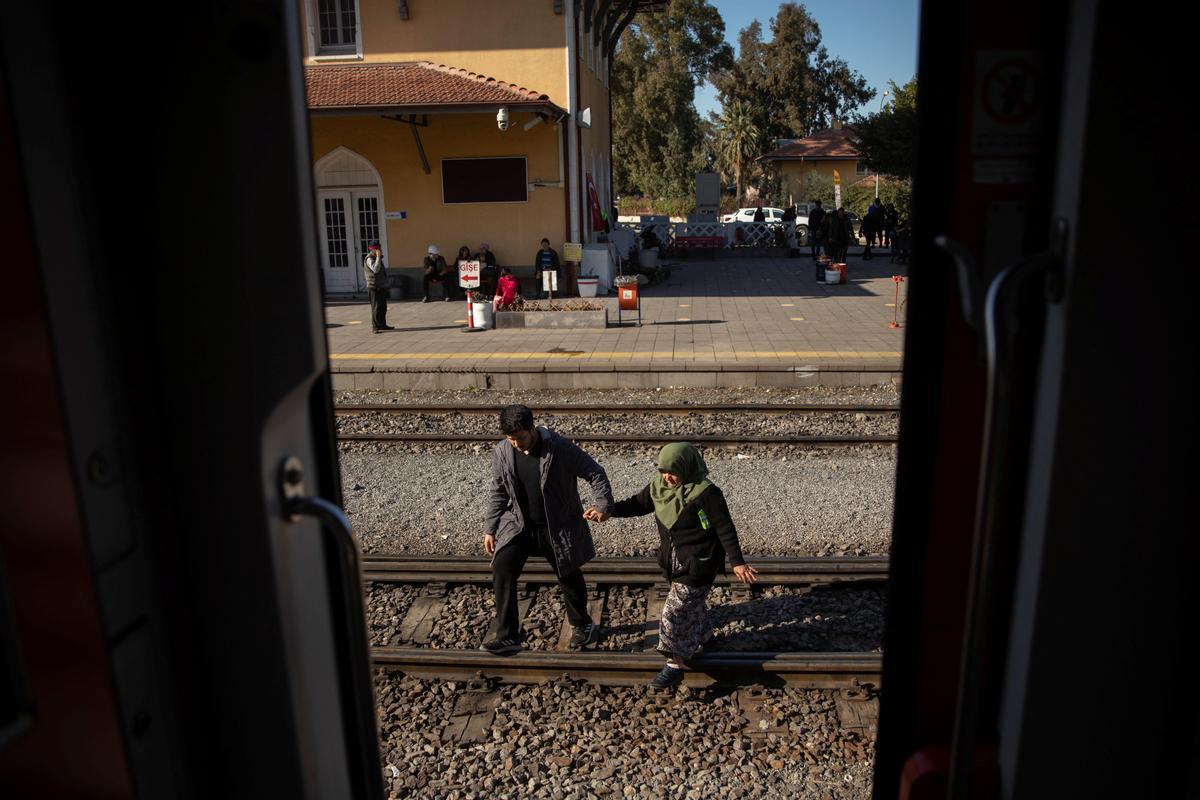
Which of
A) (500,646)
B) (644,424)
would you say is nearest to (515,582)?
(500,646)

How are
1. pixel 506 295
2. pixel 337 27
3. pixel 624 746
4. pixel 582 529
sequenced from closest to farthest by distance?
pixel 624 746, pixel 582 529, pixel 506 295, pixel 337 27

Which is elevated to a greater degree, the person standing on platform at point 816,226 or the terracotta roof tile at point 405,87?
the terracotta roof tile at point 405,87

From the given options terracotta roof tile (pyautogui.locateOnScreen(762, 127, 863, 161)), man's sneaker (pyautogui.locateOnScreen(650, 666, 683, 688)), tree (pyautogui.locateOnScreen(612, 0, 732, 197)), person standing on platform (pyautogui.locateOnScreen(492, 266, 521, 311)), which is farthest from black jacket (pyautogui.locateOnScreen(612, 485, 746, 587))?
tree (pyautogui.locateOnScreen(612, 0, 732, 197))

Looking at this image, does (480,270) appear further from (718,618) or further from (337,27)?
(718,618)

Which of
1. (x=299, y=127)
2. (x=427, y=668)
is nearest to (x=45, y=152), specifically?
(x=299, y=127)

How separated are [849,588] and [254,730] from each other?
16.7 ft

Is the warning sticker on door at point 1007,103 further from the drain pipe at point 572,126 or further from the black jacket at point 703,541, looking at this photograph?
the drain pipe at point 572,126

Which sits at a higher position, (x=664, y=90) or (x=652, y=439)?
(x=664, y=90)

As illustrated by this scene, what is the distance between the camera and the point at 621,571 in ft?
20.7

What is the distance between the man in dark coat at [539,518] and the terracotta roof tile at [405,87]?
15.5m

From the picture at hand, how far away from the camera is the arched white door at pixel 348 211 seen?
2227cm

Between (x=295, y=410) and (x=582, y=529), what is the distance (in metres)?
4.16

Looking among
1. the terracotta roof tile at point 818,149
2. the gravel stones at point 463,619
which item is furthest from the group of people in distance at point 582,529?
the terracotta roof tile at point 818,149

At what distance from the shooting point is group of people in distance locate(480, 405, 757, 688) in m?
5.11
